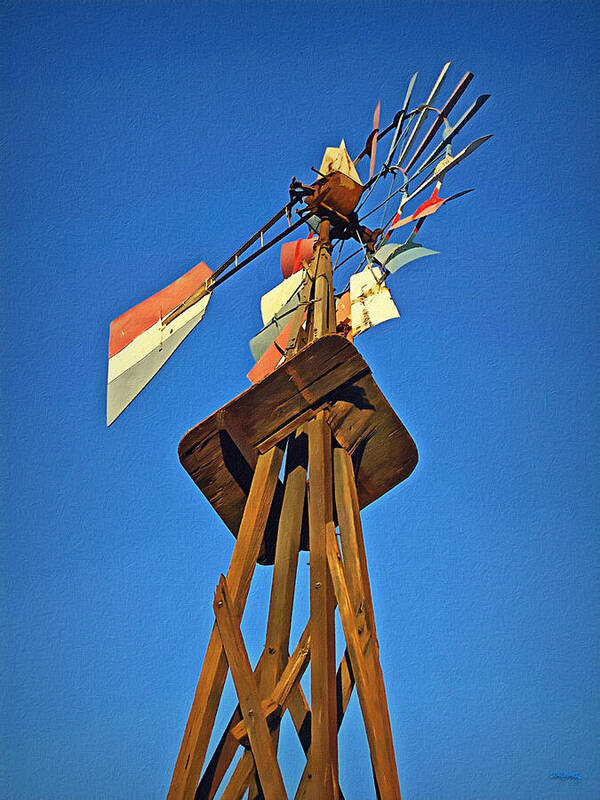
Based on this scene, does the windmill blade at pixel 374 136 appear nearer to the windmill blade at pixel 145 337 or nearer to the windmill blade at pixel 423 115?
the windmill blade at pixel 423 115

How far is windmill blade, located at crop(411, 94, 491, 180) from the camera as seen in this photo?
4189mm

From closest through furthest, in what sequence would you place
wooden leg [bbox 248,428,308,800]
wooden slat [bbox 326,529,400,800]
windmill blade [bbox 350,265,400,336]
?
1. wooden slat [bbox 326,529,400,800]
2. wooden leg [bbox 248,428,308,800]
3. windmill blade [bbox 350,265,400,336]

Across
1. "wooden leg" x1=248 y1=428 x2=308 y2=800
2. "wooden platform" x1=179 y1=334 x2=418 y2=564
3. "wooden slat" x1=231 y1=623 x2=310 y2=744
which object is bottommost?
"wooden slat" x1=231 y1=623 x2=310 y2=744

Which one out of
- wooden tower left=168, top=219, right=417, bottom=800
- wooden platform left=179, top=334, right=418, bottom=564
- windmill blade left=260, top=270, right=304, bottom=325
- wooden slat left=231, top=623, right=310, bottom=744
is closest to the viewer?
wooden tower left=168, top=219, right=417, bottom=800

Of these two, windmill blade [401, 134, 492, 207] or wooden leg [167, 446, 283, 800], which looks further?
windmill blade [401, 134, 492, 207]

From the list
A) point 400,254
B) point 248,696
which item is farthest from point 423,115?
point 248,696

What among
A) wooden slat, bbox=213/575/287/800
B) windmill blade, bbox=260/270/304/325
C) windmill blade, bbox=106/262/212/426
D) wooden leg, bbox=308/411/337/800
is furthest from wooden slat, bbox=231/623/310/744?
windmill blade, bbox=260/270/304/325

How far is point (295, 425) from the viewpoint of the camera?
11.9 ft

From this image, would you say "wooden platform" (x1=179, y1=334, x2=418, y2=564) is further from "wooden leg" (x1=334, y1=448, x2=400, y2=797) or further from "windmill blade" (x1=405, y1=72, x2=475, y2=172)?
"windmill blade" (x1=405, y1=72, x2=475, y2=172)

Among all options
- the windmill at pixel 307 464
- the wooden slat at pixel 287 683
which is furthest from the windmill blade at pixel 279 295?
the wooden slat at pixel 287 683

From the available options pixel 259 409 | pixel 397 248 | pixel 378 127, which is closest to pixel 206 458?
pixel 259 409

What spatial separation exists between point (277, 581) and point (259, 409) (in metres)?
0.85

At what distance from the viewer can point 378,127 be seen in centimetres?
495

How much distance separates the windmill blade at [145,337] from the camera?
13.5 ft
